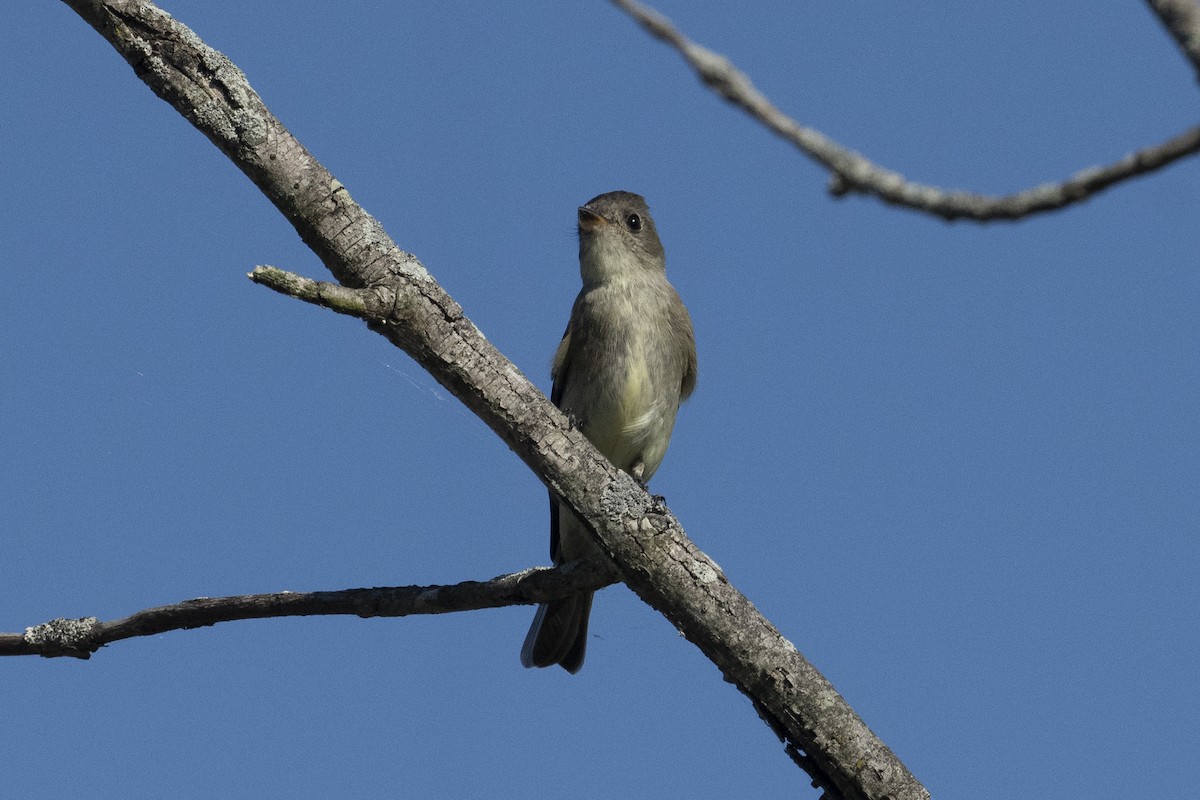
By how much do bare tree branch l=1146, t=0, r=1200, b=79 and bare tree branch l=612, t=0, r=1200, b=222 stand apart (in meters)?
0.20

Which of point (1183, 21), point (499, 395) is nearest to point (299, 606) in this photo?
point (499, 395)

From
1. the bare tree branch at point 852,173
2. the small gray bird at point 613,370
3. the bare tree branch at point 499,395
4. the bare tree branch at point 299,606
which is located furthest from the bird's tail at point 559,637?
the bare tree branch at point 852,173

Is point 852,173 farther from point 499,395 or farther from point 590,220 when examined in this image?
point 590,220

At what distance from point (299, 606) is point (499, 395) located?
125 centimetres

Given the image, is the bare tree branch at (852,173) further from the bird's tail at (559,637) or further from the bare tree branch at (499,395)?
the bird's tail at (559,637)

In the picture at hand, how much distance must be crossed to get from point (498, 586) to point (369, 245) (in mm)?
1491

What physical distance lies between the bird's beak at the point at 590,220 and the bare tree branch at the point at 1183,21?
6.89 meters

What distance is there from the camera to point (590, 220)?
28.8 ft

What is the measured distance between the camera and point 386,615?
18.4 ft

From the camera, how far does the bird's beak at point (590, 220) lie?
8.77m

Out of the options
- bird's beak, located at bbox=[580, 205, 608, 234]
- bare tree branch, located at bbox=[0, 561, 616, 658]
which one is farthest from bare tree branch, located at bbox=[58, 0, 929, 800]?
bird's beak, located at bbox=[580, 205, 608, 234]

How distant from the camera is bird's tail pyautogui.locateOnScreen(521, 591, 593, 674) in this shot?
7.91 metres

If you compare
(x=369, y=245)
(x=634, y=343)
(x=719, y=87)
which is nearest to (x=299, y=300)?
(x=369, y=245)

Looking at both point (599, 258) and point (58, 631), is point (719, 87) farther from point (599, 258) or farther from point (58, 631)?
point (599, 258)
